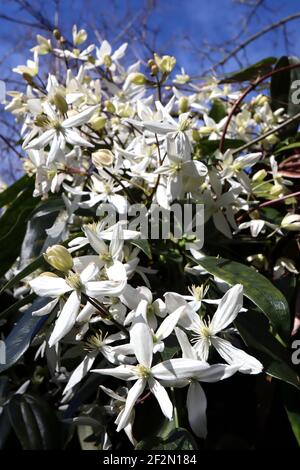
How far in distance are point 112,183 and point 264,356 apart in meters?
0.25

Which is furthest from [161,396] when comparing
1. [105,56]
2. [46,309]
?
[105,56]

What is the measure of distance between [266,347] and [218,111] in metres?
0.53

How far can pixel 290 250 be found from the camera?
63cm

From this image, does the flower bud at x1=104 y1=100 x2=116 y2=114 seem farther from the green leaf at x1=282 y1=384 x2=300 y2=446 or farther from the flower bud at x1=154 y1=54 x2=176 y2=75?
the green leaf at x1=282 y1=384 x2=300 y2=446

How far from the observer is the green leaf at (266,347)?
43cm

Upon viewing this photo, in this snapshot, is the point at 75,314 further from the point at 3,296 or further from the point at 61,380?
the point at 3,296

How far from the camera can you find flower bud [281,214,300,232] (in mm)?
578

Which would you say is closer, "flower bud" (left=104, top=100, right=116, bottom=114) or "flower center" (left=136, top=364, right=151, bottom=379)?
"flower center" (left=136, top=364, right=151, bottom=379)

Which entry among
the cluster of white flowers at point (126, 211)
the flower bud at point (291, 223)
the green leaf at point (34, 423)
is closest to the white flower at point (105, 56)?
the cluster of white flowers at point (126, 211)

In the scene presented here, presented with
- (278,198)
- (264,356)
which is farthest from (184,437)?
(278,198)

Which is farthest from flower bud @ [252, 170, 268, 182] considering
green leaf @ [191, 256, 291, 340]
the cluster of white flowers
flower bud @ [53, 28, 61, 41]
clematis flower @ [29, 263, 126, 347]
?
flower bud @ [53, 28, 61, 41]

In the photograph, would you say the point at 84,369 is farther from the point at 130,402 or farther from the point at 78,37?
the point at 78,37

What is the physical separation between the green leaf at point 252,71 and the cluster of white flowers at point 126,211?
0.09 metres

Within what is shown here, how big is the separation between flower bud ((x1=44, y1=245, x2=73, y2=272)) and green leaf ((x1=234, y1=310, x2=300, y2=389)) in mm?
149
